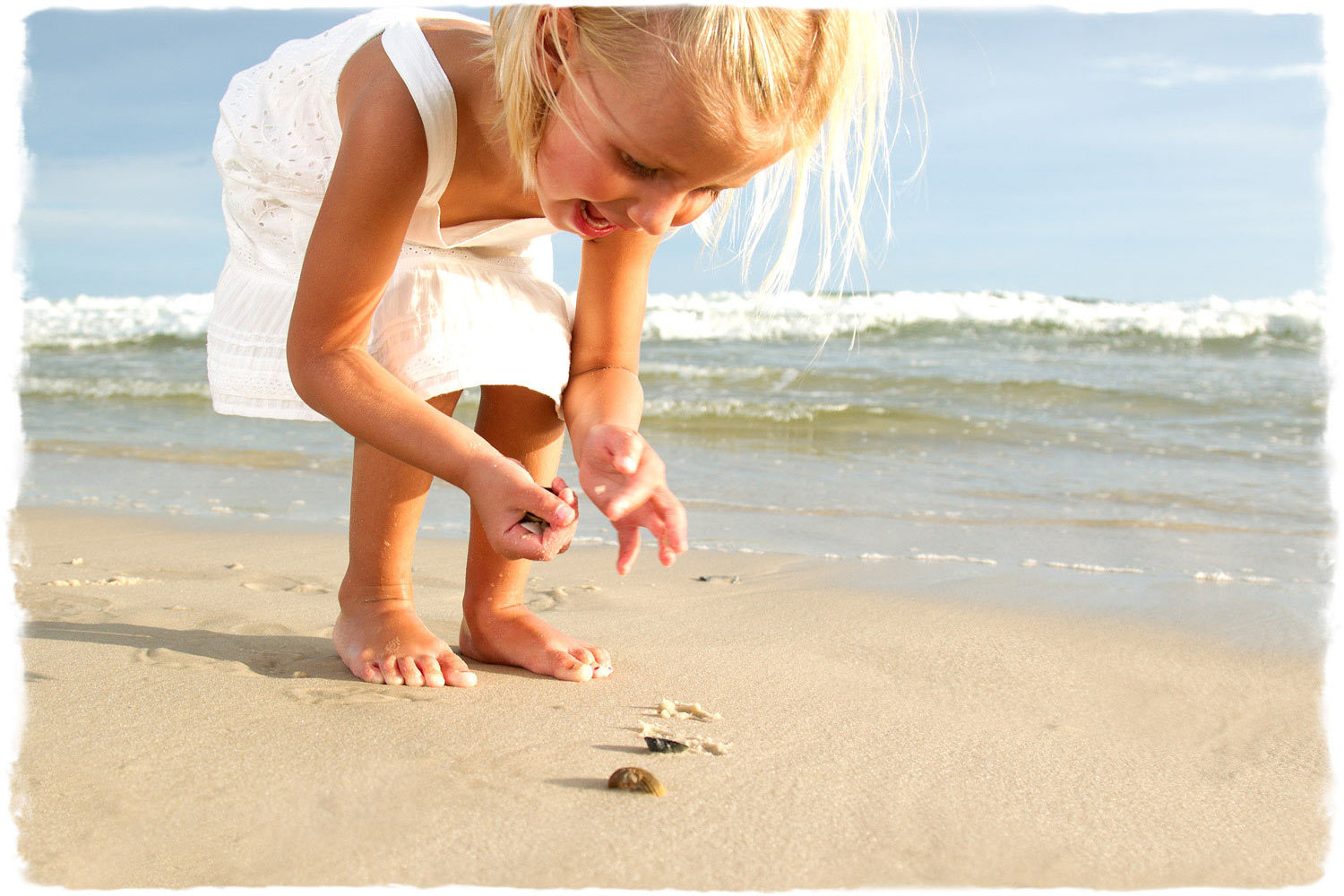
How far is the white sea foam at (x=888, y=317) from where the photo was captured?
12266 mm

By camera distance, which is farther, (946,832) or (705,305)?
(705,305)

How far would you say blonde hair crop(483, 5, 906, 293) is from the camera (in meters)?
1.46

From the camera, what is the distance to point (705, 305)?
13.6 m

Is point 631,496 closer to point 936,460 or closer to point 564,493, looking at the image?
point 564,493

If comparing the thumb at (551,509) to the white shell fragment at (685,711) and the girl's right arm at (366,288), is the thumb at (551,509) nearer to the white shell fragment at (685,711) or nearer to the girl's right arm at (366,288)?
the girl's right arm at (366,288)

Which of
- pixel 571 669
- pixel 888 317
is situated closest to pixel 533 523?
pixel 571 669

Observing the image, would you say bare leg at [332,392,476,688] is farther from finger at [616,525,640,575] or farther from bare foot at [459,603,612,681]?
finger at [616,525,640,575]

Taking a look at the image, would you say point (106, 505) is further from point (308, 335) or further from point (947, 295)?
point (947, 295)

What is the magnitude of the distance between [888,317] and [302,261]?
11.4 m

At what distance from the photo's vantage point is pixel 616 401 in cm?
202

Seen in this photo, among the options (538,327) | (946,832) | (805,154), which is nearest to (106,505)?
(538,327)

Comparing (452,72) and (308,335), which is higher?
(452,72)

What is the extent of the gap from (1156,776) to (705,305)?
479 inches

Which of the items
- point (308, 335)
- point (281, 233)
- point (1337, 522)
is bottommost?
point (1337, 522)
